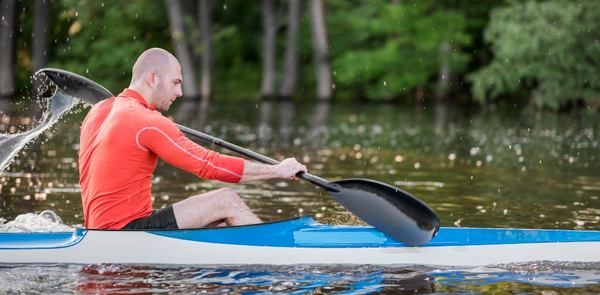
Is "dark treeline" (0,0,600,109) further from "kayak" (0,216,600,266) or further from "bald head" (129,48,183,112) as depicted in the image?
"bald head" (129,48,183,112)

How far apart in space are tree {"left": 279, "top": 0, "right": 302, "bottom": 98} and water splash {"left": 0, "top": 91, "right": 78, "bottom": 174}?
3433 centimetres

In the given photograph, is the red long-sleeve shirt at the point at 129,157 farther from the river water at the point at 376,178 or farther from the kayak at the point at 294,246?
the river water at the point at 376,178

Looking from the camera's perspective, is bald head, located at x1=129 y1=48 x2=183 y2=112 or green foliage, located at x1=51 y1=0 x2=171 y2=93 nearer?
bald head, located at x1=129 y1=48 x2=183 y2=112

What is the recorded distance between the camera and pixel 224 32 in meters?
44.3

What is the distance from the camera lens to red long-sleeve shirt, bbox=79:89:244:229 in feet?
24.2

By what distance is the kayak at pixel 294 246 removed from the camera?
7.73m

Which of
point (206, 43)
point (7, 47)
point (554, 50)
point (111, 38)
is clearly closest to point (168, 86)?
point (554, 50)

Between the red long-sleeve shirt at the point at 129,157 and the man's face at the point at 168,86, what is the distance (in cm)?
11

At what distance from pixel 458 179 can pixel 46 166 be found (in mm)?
6053

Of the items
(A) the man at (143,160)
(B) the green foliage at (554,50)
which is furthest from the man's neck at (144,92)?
(B) the green foliage at (554,50)

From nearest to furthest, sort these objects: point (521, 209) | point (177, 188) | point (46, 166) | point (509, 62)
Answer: point (521, 209) → point (177, 188) → point (46, 166) → point (509, 62)

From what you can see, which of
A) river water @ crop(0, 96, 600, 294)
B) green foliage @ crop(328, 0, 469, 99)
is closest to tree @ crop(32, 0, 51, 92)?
river water @ crop(0, 96, 600, 294)

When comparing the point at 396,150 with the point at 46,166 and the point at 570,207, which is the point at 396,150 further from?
the point at 570,207

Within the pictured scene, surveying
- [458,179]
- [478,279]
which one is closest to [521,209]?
[458,179]
